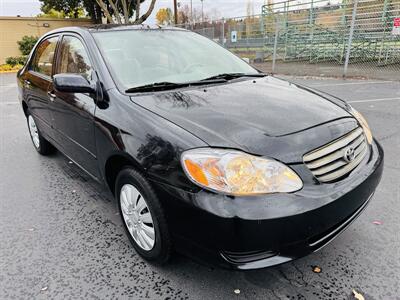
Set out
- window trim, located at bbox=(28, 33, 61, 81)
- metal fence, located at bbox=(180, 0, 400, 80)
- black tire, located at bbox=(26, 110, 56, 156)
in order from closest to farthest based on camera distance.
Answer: window trim, located at bbox=(28, 33, 61, 81)
black tire, located at bbox=(26, 110, 56, 156)
metal fence, located at bbox=(180, 0, 400, 80)

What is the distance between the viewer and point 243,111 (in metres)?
2.21

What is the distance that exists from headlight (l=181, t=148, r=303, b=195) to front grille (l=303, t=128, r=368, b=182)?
167 mm

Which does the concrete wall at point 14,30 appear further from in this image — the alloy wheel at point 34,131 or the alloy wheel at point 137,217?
the alloy wheel at point 137,217

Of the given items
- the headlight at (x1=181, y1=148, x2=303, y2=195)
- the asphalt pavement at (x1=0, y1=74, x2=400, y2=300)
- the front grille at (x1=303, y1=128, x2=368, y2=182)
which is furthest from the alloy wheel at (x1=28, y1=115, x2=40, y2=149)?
the front grille at (x1=303, y1=128, x2=368, y2=182)

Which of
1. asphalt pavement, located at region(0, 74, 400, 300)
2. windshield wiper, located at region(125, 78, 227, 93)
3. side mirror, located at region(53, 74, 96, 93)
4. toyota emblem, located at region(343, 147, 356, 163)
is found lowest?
asphalt pavement, located at region(0, 74, 400, 300)

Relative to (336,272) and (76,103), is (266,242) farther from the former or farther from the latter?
(76,103)

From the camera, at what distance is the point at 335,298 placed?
77.7 inches

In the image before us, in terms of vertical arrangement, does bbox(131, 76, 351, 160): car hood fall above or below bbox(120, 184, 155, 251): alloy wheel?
above

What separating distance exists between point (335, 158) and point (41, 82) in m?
3.19

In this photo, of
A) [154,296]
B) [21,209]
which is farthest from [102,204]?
[154,296]

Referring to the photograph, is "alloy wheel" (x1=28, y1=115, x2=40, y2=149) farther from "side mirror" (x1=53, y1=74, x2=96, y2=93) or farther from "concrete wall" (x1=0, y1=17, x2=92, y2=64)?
A: "concrete wall" (x1=0, y1=17, x2=92, y2=64)

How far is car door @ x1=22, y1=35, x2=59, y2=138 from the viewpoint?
359cm

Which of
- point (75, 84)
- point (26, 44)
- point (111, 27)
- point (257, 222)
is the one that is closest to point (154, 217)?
point (257, 222)

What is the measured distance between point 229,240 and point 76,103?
1829 mm
